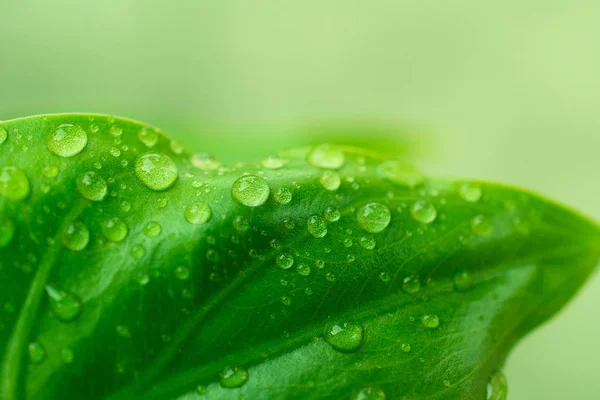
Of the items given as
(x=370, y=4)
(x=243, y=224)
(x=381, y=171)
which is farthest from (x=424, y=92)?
(x=243, y=224)

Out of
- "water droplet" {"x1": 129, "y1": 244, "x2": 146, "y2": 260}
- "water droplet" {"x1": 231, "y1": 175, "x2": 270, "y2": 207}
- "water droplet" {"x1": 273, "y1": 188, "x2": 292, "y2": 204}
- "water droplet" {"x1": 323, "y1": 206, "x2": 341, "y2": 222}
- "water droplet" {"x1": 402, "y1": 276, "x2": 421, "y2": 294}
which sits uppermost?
"water droplet" {"x1": 231, "y1": 175, "x2": 270, "y2": 207}

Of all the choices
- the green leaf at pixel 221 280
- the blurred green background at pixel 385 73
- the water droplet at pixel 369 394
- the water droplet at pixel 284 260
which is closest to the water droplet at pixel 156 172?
the green leaf at pixel 221 280

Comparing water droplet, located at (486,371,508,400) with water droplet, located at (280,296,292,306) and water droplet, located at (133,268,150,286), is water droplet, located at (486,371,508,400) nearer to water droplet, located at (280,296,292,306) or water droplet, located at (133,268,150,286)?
water droplet, located at (280,296,292,306)

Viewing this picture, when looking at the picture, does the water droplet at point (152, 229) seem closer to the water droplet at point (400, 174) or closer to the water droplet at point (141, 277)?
the water droplet at point (141, 277)

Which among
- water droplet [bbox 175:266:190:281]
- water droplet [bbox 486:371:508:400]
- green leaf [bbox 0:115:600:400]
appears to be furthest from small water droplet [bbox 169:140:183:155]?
water droplet [bbox 486:371:508:400]

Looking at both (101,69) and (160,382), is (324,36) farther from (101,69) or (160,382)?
(160,382)
